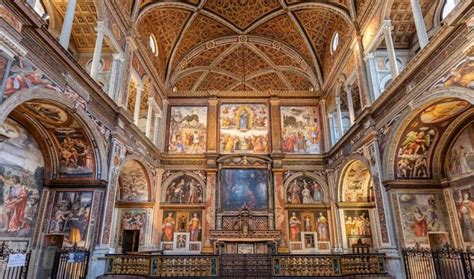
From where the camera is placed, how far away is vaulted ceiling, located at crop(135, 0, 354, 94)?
16.9 meters

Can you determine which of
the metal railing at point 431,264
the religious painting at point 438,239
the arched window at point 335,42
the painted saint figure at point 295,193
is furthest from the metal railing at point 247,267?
the arched window at point 335,42

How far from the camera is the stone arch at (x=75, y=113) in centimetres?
660

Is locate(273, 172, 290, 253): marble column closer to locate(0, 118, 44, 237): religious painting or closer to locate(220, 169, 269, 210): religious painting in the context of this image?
locate(220, 169, 269, 210): religious painting

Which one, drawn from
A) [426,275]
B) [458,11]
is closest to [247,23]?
[458,11]

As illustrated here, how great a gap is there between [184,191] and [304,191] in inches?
281

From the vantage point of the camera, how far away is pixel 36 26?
7.22 meters

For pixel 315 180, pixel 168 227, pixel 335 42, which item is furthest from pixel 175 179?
pixel 335 42

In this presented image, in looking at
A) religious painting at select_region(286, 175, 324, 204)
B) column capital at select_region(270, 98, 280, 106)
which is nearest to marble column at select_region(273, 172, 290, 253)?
religious painting at select_region(286, 175, 324, 204)

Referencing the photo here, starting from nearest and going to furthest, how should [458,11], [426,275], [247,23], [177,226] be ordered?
[458,11] < [426,275] < [177,226] < [247,23]

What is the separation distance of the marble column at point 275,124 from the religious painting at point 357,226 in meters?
5.48

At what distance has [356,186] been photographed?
16062 mm

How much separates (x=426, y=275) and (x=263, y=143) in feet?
37.7

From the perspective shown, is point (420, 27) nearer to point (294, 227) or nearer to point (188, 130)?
point (294, 227)

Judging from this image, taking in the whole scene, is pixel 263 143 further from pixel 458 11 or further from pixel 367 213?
pixel 458 11
